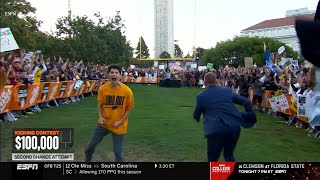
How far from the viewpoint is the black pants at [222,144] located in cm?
303

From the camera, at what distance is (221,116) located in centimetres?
314

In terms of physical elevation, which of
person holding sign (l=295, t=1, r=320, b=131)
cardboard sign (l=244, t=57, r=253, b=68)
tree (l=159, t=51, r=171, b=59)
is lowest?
cardboard sign (l=244, t=57, r=253, b=68)

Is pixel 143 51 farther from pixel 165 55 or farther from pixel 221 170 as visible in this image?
pixel 221 170

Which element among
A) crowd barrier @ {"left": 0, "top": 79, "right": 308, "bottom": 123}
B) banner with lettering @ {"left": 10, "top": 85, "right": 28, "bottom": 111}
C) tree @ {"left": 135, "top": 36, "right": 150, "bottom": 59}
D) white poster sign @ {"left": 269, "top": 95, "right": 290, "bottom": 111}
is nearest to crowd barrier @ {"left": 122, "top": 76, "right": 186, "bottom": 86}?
tree @ {"left": 135, "top": 36, "right": 150, "bottom": 59}

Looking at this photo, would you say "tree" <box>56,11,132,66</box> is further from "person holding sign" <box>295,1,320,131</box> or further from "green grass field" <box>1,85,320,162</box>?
"person holding sign" <box>295,1,320,131</box>

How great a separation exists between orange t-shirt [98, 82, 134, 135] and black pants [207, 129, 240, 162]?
66cm

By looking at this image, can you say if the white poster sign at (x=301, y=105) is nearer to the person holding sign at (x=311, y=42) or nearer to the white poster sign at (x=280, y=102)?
the white poster sign at (x=280, y=102)

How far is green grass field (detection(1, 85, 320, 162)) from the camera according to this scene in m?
3.15

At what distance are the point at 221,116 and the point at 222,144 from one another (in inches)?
8.1

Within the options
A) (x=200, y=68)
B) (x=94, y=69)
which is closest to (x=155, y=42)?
(x=200, y=68)

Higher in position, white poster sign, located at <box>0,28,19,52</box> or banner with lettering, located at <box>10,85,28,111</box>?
white poster sign, located at <box>0,28,19,52</box>

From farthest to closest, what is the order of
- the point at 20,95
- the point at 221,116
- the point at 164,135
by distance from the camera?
the point at 20,95, the point at 164,135, the point at 221,116

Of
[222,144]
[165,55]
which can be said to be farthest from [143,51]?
[222,144]

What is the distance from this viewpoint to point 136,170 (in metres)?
2.88
